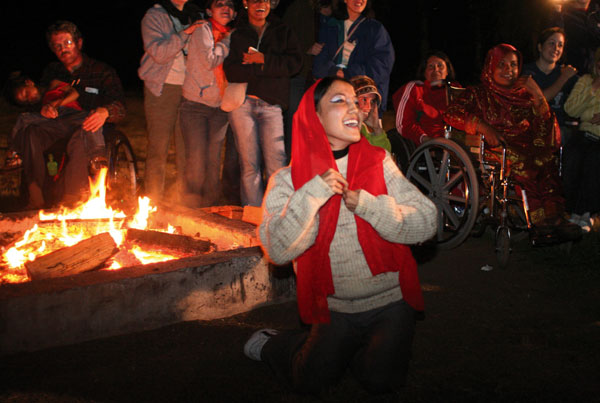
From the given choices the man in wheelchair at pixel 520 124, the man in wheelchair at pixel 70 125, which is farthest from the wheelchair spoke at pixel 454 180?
the man in wheelchair at pixel 70 125

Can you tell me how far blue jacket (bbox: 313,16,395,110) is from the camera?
591 cm

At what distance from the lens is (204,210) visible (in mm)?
5605

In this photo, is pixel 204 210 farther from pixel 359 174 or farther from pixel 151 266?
pixel 359 174

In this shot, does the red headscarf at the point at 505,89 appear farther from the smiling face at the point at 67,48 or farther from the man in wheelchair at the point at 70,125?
the smiling face at the point at 67,48

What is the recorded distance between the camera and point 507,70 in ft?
17.9

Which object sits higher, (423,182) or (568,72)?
(568,72)

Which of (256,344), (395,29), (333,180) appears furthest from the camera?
(395,29)

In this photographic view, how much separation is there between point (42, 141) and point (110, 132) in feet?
2.27

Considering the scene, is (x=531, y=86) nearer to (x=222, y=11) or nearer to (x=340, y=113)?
(x=222, y=11)

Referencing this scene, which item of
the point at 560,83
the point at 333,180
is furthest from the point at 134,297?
the point at 560,83

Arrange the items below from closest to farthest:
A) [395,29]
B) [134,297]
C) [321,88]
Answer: [321,88] → [134,297] → [395,29]

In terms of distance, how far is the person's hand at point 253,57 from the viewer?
17.7 feet

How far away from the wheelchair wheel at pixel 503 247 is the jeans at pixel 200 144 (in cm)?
282

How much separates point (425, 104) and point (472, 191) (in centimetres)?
180
